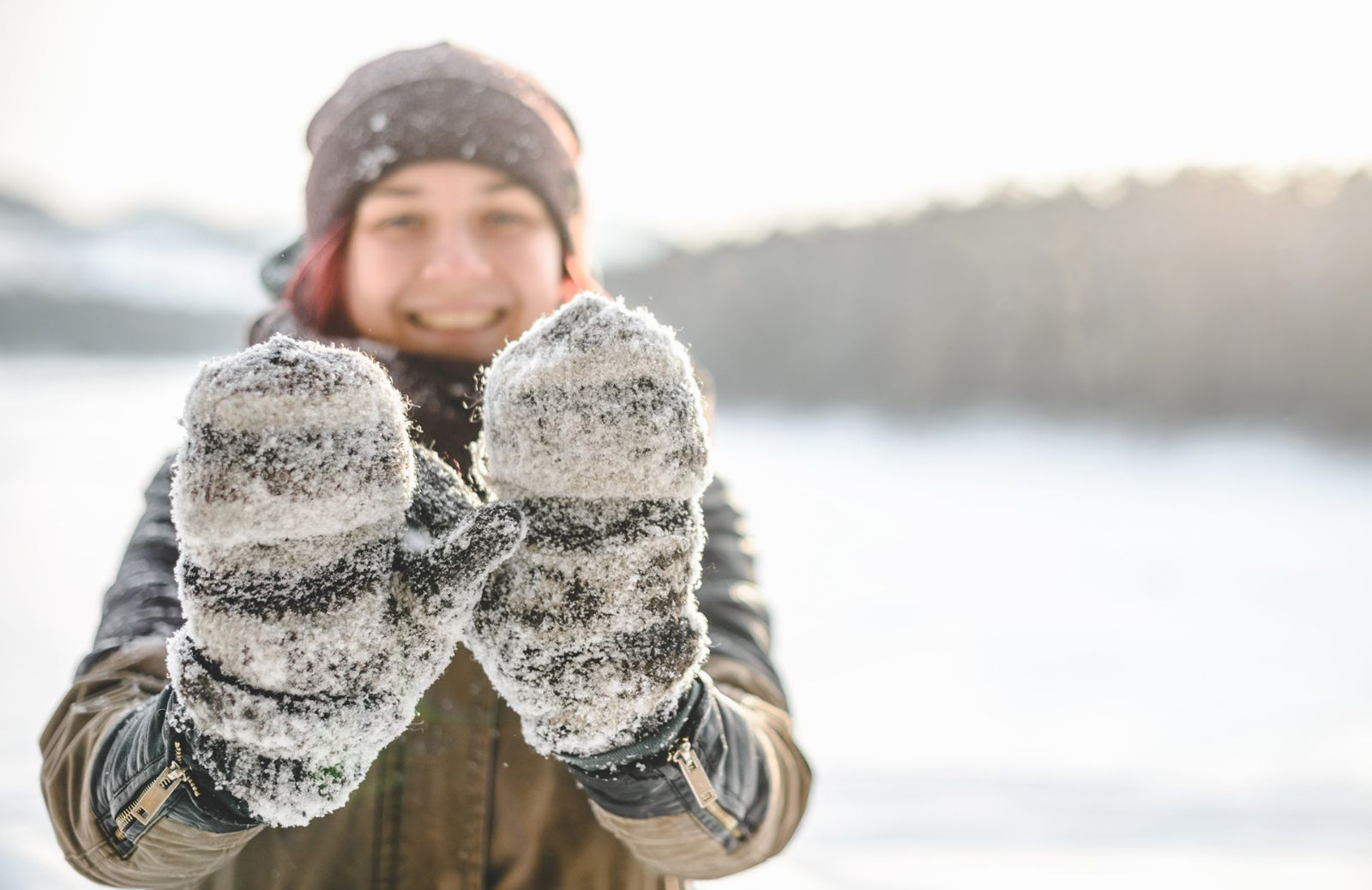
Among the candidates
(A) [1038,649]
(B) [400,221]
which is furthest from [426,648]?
(A) [1038,649]

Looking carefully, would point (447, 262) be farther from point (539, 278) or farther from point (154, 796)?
point (154, 796)

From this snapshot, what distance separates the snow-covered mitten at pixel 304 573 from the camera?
2.02 ft

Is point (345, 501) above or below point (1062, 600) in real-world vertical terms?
below

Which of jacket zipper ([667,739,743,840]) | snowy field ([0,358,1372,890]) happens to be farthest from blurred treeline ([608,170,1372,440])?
jacket zipper ([667,739,743,840])

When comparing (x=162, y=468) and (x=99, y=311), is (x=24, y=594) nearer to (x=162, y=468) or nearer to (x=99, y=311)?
(x=162, y=468)

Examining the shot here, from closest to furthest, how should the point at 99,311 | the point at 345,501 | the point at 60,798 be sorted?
the point at 345,501 < the point at 60,798 < the point at 99,311

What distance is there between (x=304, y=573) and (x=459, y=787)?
0.57 m

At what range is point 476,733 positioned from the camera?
111 centimetres

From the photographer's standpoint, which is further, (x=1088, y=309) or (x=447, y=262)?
(x=1088, y=309)

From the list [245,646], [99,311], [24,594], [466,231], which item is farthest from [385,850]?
[99,311]

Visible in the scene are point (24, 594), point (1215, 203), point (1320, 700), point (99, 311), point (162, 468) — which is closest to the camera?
point (162, 468)

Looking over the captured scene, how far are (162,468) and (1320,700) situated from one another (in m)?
4.30

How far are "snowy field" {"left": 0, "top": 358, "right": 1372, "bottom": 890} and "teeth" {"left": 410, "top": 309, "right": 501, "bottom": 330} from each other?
1.37 ft

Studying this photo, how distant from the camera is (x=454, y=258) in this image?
116cm
